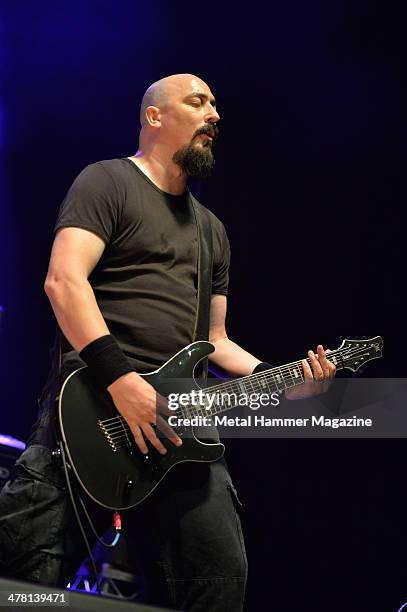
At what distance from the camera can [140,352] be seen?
2.60 metres

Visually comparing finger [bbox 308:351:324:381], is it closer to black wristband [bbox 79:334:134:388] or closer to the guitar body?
the guitar body

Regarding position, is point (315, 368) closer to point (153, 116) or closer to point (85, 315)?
point (85, 315)

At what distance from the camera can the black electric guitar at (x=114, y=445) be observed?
2.38 meters

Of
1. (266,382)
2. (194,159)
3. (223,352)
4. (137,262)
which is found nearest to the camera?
(137,262)

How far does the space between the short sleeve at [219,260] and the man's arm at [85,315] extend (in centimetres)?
66

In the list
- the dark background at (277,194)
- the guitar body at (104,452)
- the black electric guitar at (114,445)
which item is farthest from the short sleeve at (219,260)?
the dark background at (277,194)

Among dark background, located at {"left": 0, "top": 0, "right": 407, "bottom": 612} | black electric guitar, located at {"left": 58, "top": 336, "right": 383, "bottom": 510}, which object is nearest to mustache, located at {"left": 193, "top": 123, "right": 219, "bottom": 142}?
black electric guitar, located at {"left": 58, "top": 336, "right": 383, "bottom": 510}

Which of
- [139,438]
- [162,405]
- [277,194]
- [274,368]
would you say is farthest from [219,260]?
[277,194]

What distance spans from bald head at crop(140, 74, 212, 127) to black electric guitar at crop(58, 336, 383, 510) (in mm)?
1066

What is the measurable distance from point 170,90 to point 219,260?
0.70 m

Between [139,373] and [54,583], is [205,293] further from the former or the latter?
[54,583]

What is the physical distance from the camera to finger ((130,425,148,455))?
2.38 meters

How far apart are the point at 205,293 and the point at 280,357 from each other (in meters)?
1.74

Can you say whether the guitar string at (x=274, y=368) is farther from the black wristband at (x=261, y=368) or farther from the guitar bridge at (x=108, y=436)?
the guitar bridge at (x=108, y=436)
